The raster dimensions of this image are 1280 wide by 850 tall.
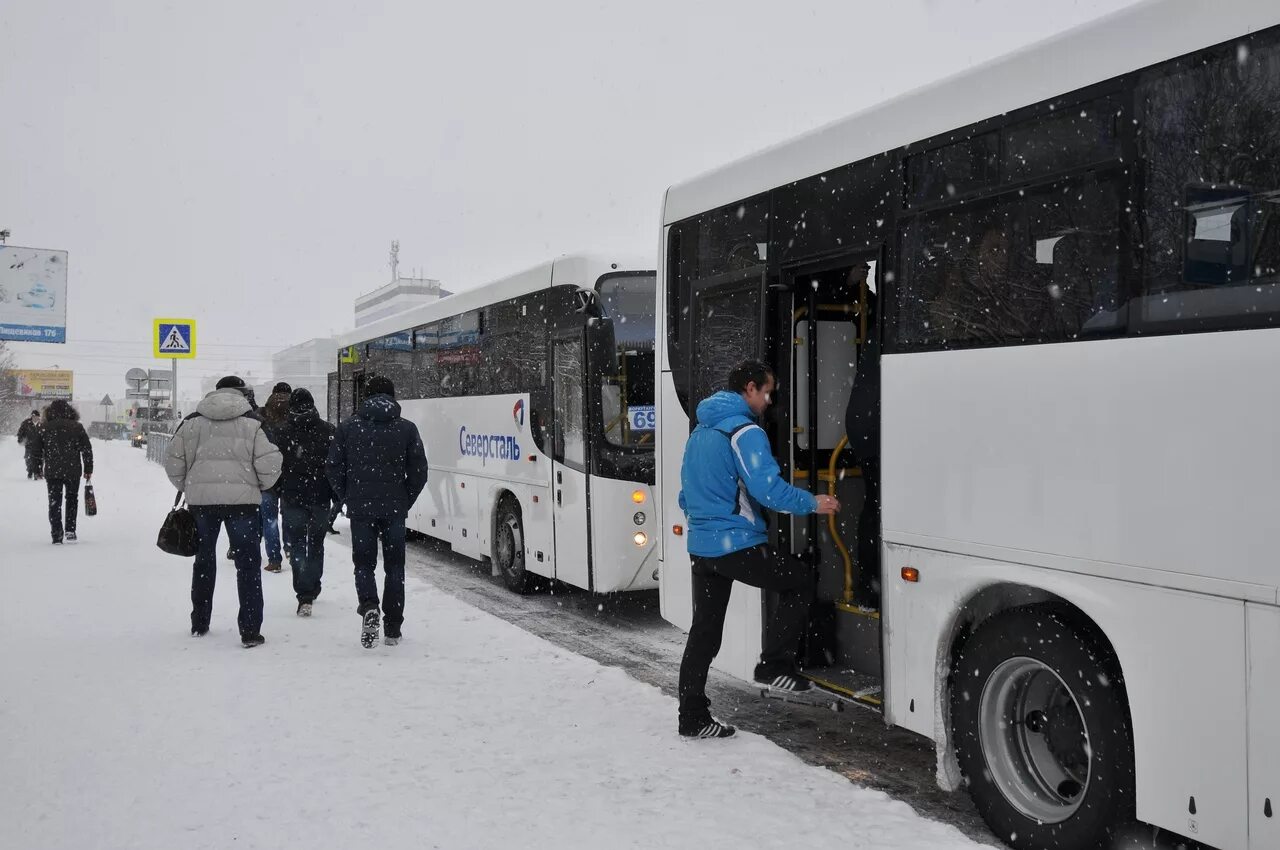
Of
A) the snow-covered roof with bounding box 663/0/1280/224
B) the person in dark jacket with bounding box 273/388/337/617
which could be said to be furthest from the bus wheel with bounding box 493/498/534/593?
the snow-covered roof with bounding box 663/0/1280/224

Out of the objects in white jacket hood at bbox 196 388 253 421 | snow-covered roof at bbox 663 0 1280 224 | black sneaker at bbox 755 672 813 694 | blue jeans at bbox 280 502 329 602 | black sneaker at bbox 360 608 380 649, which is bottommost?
black sneaker at bbox 360 608 380 649

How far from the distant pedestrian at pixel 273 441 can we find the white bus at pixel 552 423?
2076 mm

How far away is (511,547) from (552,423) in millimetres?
1934

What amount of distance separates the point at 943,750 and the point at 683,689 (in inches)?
62.8

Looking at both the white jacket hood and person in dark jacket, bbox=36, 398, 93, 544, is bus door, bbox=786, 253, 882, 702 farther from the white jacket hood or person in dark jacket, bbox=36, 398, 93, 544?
person in dark jacket, bbox=36, 398, 93, 544

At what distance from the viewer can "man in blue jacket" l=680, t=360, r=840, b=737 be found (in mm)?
5465

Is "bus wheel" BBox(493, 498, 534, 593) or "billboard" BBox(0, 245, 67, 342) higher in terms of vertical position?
"billboard" BBox(0, 245, 67, 342)

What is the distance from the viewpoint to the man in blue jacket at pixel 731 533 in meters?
5.46

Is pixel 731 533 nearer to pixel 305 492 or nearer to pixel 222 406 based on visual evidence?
pixel 222 406

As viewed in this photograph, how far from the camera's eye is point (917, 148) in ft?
16.0

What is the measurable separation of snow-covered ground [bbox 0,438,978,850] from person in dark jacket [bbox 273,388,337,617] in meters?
0.57

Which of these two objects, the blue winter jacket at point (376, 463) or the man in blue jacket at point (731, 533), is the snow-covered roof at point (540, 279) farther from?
the man in blue jacket at point (731, 533)

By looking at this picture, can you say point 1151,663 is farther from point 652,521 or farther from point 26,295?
Answer: point 26,295

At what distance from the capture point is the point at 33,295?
36.0 meters
